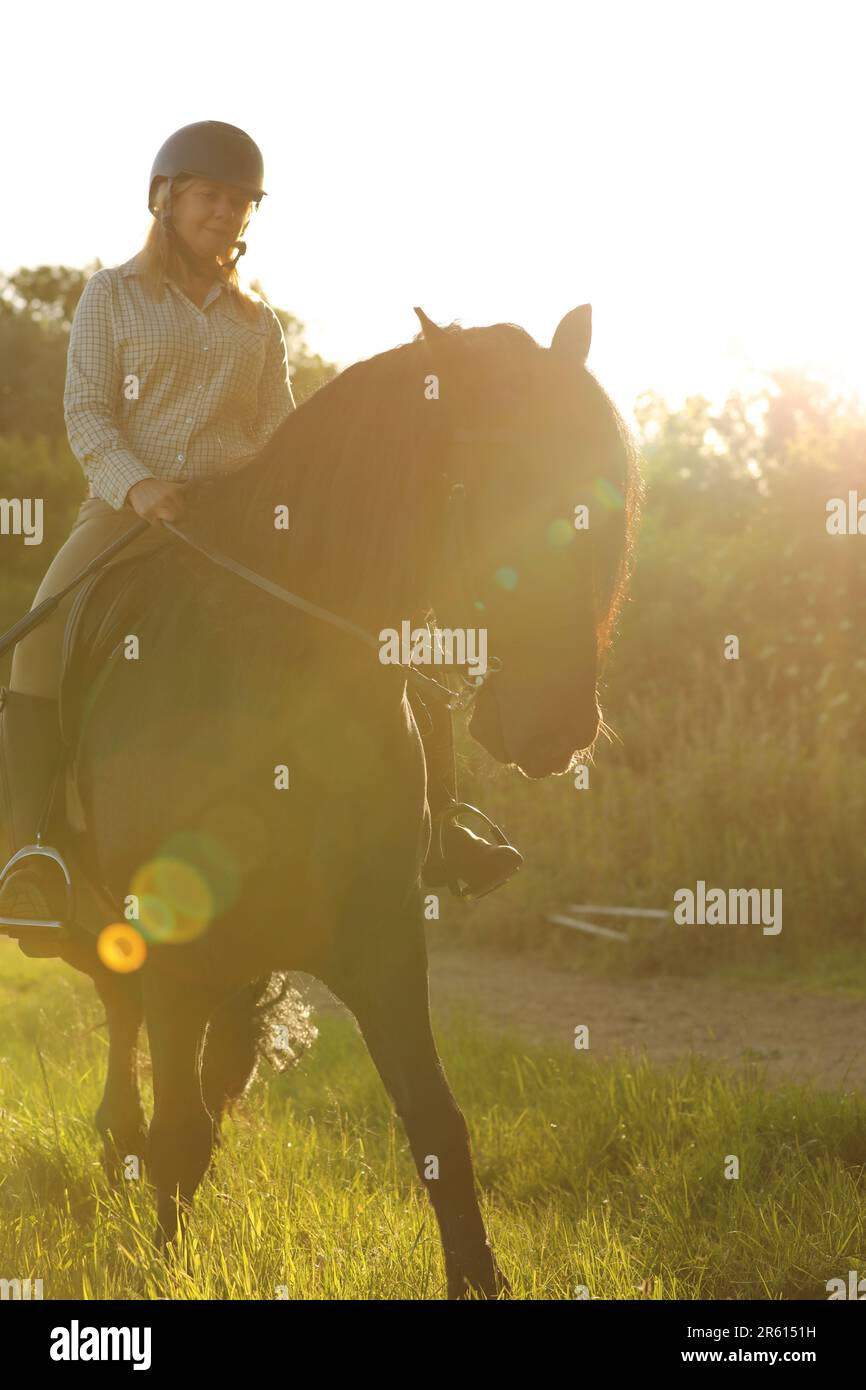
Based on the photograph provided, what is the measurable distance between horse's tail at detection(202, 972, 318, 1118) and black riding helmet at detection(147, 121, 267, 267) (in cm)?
291

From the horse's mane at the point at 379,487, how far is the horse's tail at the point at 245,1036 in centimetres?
200

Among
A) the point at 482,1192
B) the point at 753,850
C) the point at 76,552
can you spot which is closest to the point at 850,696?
the point at 753,850

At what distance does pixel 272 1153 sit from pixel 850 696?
9.58 metres

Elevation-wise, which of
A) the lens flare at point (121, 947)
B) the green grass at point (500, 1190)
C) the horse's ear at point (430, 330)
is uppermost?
the horse's ear at point (430, 330)

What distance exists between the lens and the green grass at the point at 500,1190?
14.4 feet

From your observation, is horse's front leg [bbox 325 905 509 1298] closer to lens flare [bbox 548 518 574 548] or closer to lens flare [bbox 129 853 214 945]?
lens flare [bbox 129 853 214 945]

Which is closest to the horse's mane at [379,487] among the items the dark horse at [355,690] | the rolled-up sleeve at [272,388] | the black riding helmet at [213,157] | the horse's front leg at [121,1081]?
the dark horse at [355,690]

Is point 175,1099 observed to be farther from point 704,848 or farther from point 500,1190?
point 704,848

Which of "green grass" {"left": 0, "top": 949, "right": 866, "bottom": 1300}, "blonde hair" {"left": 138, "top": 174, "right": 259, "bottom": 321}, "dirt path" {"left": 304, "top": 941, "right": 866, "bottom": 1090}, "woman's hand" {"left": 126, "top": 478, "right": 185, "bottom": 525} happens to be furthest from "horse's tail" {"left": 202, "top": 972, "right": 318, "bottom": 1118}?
"blonde hair" {"left": 138, "top": 174, "right": 259, "bottom": 321}

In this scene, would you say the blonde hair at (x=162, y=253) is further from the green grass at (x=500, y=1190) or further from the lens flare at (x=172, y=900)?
the green grass at (x=500, y=1190)

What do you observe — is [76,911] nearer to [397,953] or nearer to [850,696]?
[397,953]

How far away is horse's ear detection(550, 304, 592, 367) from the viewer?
4.06 metres

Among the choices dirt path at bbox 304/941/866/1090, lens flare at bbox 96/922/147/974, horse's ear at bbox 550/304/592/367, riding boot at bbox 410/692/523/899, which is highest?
horse's ear at bbox 550/304/592/367

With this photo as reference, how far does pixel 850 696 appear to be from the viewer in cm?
1405
